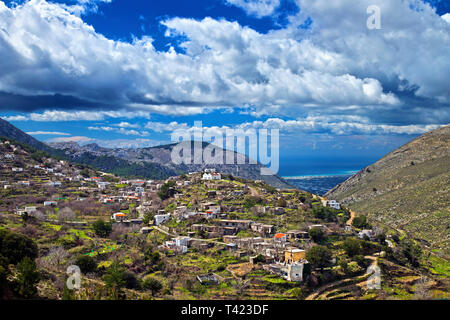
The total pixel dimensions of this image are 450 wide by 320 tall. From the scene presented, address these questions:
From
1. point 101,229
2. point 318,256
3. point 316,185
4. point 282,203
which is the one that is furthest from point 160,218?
point 316,185

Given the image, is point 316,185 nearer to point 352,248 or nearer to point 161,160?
point 161,160

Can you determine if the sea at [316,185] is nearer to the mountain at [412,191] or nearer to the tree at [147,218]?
the mountain at [412,191]

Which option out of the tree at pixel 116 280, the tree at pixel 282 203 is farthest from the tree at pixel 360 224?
the tree at pixel 116 280

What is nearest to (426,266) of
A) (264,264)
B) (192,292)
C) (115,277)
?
(264,264)

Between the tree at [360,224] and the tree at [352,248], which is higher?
the tree at [360,224]

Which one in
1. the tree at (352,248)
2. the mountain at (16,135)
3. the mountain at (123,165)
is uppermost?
the mountain at (16,135)
